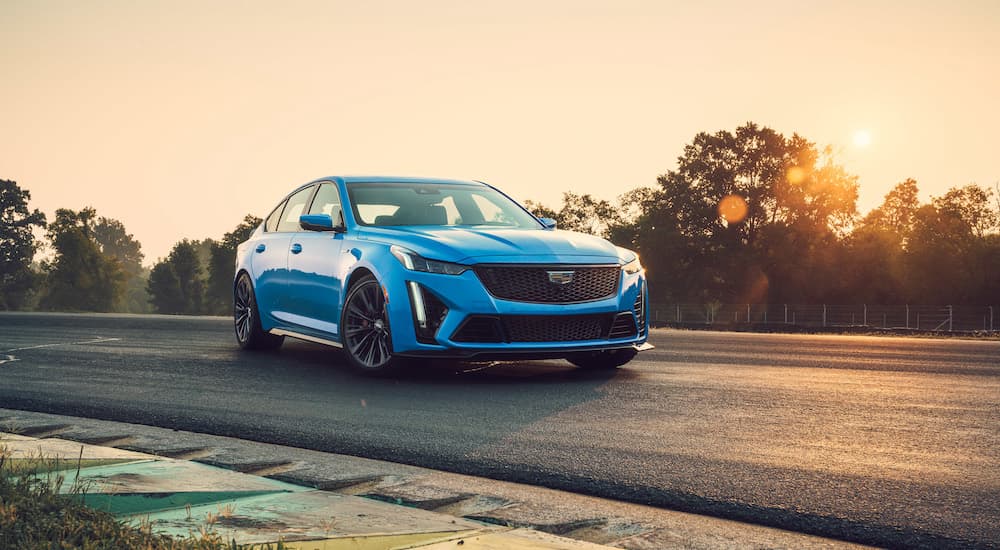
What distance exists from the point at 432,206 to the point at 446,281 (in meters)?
1.90

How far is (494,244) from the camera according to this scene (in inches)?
327

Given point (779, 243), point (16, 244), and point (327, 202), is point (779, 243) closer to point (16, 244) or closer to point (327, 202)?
point (327, 202)

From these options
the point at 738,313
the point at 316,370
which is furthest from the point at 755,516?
the point at 738,313

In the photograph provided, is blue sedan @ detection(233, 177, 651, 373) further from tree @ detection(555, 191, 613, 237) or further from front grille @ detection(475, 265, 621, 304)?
tree @ detection(555, 191, 613, 237)

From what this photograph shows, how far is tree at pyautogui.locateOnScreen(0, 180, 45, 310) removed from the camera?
98.3 meters

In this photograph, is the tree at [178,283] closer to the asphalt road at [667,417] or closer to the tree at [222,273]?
the tree at [222,273]

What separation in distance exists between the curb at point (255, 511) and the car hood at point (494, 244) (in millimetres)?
3379

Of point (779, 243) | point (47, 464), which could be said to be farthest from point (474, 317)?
point (779, 243)

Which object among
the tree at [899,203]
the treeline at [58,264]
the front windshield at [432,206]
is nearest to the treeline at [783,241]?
the tree at [899,203]

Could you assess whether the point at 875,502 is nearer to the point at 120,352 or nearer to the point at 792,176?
the point at 120,352

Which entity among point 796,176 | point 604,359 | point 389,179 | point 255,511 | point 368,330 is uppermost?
point 796,176

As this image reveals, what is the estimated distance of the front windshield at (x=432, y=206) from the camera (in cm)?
940

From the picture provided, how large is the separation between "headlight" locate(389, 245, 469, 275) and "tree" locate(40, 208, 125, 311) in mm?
97218

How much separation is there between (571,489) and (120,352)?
27.7 ft
